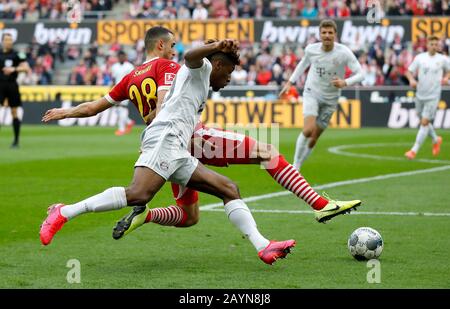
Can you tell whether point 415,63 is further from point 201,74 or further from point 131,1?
point 131,1

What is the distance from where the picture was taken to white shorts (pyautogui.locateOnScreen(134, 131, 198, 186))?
7.92 meters

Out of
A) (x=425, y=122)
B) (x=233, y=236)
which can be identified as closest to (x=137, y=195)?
(x=233, y=236)

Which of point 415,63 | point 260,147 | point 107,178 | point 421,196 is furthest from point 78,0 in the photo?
point 260,147

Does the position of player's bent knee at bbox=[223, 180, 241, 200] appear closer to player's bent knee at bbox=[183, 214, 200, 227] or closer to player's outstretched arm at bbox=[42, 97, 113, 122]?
player's bent knee at bbox=[183, 214, 200, 227]

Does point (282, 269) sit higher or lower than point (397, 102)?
higher

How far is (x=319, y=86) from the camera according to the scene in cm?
1631

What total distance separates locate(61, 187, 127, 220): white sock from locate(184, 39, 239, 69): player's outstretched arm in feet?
3.97

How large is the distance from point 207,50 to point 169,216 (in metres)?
2.24

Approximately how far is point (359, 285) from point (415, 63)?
1398cm

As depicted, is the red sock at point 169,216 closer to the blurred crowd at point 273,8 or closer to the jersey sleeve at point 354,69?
the jersey sleeve at point 354,69

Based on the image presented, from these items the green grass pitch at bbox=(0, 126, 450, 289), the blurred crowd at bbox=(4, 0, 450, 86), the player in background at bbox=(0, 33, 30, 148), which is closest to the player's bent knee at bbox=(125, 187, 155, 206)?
the green grass pitch at bbox=(0, 126, 450, 289)

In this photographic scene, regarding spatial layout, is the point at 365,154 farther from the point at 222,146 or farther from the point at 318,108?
the point at 222,146

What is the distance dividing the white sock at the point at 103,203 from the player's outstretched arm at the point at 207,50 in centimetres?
121

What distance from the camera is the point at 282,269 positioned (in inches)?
315
